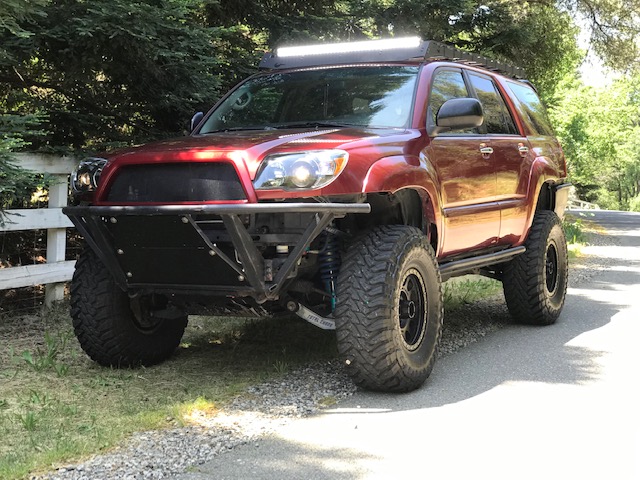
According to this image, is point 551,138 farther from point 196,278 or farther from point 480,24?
point 480,24

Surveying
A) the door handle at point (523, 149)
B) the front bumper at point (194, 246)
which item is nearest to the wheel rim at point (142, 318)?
the front bumper at point (194, 246)

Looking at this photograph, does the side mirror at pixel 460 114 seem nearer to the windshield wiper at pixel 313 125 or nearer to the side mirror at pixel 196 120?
the windshield wiper at pixel 313 125

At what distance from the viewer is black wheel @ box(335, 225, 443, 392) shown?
479cm

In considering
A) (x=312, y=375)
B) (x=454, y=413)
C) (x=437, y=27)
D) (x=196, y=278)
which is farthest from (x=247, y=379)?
(x=437, y=27)

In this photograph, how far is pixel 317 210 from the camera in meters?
4.48

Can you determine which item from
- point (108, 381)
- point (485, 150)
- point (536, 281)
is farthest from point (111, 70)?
point (536, 281)

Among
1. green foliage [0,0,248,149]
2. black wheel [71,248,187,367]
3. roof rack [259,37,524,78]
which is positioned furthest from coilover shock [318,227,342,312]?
green foliage [0,0,248,149]

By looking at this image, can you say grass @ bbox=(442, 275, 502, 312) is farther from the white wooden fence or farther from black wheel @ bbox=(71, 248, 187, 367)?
the white wooden fence

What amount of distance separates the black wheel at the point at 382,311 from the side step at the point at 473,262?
80 cm

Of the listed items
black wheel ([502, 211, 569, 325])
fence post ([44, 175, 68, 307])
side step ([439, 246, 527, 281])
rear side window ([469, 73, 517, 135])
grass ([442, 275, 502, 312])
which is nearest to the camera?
side step ([439, 246, 527, 281])

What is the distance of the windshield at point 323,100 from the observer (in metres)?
5.77

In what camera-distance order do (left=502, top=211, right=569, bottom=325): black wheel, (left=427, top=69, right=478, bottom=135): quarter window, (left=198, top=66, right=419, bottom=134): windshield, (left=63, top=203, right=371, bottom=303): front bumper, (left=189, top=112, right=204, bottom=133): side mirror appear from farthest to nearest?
(left=502, top=211, right=569, bottom=325): black wheel → (left=189, top=112, right=204, bottom=133): side mirror → (left=427, top=69, right=478, bottom=135): quarter window → (left=198, top=66, right=419, bottom=134): windshield → (left=63, top=203, right=371, bottom=303): front bumper

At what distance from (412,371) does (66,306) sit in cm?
426

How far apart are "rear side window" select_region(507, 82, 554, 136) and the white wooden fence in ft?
13.8
